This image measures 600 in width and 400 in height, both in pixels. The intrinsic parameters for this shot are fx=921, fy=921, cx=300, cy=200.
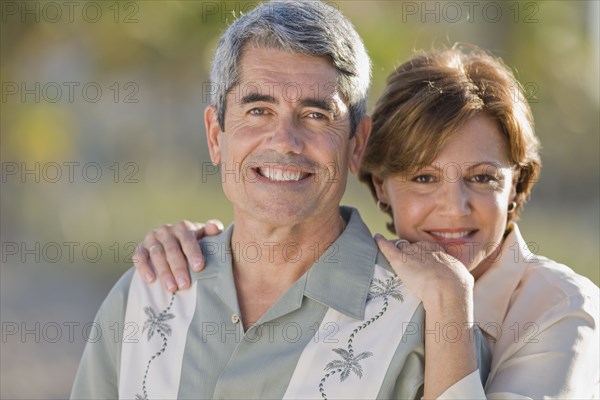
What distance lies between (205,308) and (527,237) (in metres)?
7.76

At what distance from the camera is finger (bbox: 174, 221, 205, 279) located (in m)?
2.87

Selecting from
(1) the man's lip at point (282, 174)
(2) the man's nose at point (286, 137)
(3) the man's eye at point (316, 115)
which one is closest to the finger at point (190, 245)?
(1) the man's lip at point (282, 174)

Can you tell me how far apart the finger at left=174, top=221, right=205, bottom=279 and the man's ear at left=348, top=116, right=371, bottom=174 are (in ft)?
1.81

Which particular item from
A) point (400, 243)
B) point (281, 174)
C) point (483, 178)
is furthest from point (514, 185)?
point (281, 174)

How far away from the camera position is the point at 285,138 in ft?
8.67

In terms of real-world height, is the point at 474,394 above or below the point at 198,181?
below

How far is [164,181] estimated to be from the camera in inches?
445

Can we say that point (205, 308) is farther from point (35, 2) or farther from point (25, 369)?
point (35, 2)

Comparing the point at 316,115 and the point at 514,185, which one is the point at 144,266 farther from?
the point at 514,185

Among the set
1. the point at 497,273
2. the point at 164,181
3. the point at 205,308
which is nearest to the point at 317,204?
the point at 205,308

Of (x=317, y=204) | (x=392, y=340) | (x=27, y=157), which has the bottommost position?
(x=392, y=340)

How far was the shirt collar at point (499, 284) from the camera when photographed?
292cm

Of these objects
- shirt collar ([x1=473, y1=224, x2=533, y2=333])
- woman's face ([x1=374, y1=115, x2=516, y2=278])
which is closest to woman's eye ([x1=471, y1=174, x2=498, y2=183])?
woman's face ([x1=374, y1=115, x2=516, y2=278])

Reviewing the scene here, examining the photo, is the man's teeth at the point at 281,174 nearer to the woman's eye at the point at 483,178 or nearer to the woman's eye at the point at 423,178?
the woman's eye at the point at 423,178
